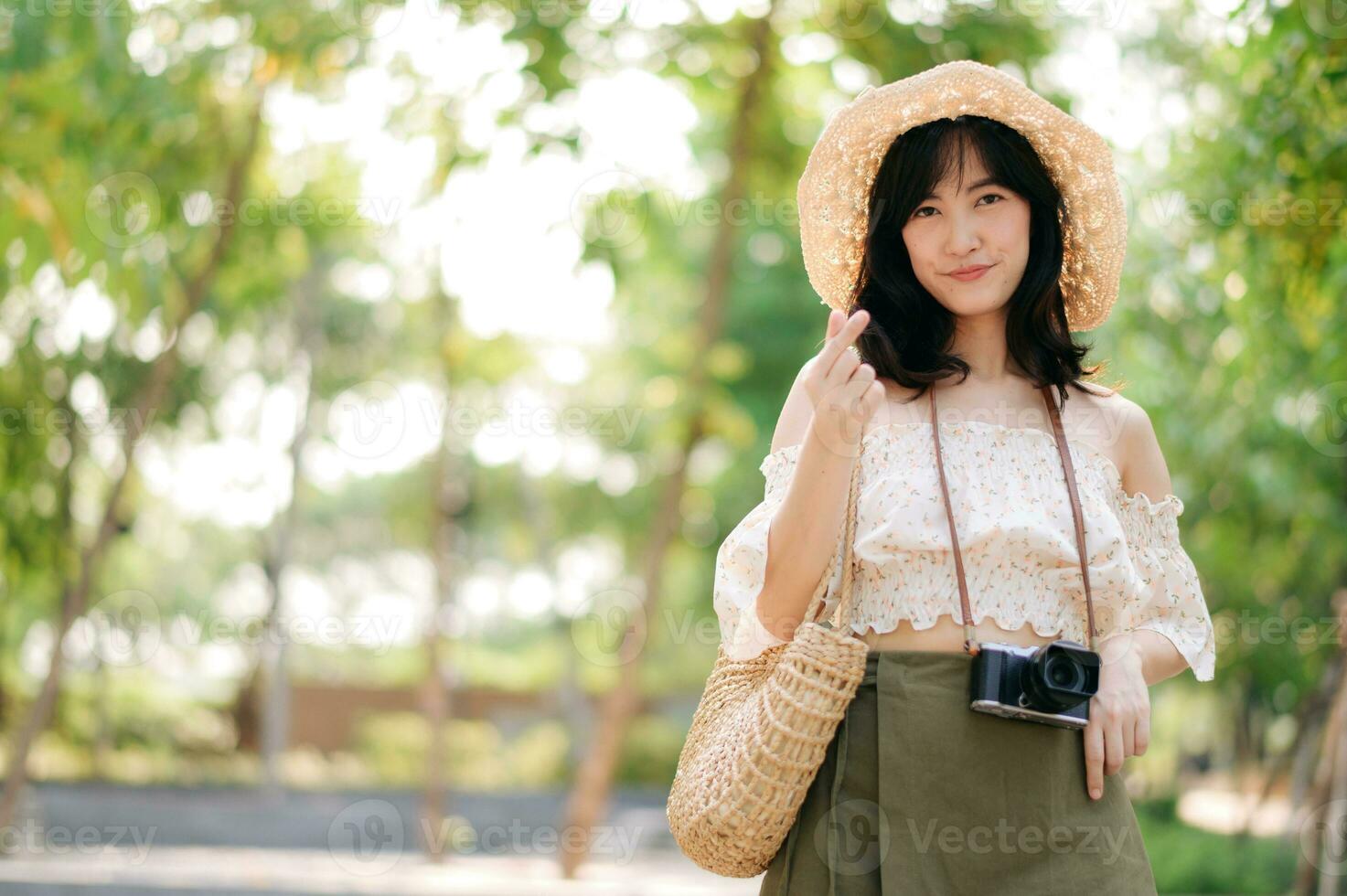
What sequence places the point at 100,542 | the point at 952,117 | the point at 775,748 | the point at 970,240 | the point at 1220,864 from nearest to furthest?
1. the point at 775,748
2. the point at 970,240
3. the point at 952,117
4. the point at 100,542
5. the point at 1220,864

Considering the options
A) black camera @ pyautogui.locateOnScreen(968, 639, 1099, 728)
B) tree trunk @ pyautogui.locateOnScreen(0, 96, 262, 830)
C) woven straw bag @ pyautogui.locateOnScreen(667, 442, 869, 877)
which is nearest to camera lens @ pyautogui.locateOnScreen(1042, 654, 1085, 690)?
black camera @ pyautogui.locateOnScreen(968, 639, 1099, 728)

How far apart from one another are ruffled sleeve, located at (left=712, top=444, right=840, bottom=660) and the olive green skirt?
17 centimetres

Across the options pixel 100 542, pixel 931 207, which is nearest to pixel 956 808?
pixel 931 207

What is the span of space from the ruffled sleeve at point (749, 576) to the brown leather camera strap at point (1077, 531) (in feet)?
0.55

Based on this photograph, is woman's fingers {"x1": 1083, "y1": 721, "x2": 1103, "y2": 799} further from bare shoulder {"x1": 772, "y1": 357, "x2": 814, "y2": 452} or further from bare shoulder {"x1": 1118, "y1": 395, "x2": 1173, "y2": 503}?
bare shoulder {"x1": 772, "y1": 357, "x2": 814, "y2": 452}

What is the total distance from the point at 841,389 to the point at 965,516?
27 centimetres

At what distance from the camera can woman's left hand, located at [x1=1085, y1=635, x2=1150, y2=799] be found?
5.79 feet

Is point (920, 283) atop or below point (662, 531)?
atop

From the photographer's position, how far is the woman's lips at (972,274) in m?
1.95

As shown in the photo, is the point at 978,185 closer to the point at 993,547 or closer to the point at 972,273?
the point at 972,273

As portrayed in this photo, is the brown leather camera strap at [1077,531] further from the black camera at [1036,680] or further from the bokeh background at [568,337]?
the bokeh background at [568,337]

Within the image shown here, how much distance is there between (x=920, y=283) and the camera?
2029 millimetres

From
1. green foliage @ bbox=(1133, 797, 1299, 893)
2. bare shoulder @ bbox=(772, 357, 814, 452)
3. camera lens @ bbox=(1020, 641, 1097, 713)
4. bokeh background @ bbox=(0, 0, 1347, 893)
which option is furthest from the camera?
green foliage @ bbox=(1133, 797, 1299, 893)

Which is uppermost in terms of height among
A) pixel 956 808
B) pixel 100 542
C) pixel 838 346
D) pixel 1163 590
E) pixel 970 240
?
pixel 970 240
